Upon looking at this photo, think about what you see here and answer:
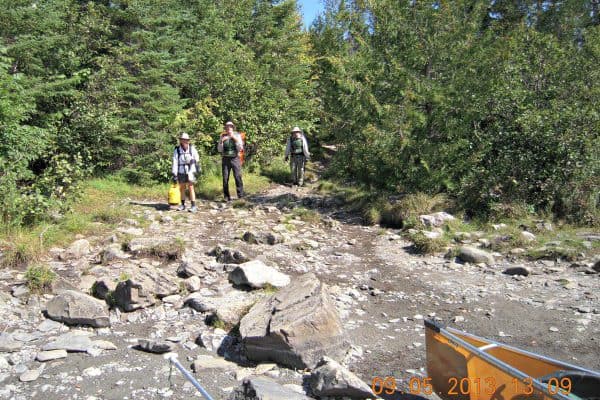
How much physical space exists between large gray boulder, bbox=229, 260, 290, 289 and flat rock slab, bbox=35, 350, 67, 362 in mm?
2503

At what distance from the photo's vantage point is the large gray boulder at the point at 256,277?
6.91 meters

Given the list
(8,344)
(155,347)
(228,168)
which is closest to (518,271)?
(155,347)

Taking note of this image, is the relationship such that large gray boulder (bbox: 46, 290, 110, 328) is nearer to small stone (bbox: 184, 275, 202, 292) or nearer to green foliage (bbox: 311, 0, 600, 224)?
small stone (bbox: 184, 275, 202, 292)

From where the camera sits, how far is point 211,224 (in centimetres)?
1054

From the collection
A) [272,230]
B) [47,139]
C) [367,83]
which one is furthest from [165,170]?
[367,83]

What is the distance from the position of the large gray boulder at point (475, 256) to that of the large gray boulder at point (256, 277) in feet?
10.7

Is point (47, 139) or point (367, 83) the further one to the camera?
point (367, 83)

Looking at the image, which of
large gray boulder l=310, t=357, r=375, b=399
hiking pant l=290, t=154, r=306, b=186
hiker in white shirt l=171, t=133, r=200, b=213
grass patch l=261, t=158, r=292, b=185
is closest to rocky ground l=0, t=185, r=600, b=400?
large gray boulder l=310, t=357, r=375, b=399

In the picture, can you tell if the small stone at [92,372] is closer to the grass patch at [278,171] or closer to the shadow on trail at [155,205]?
the shadow on trail at [155,205]

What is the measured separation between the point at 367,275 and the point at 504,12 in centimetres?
1685

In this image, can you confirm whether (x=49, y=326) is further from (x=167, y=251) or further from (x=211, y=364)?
(x=167, y=251)

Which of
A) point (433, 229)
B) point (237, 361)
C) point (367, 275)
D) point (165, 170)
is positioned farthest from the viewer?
point (165, 170)

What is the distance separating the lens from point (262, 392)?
4.09 meters

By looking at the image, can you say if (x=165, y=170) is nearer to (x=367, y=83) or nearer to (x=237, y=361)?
(x=367, y=83)
